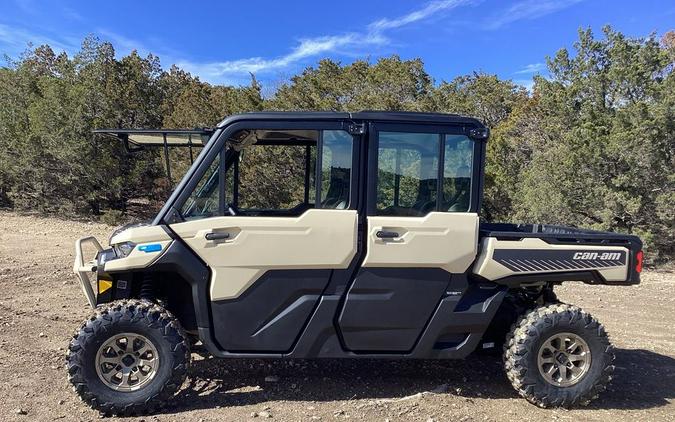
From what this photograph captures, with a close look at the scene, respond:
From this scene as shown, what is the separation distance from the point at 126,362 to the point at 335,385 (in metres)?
1.70

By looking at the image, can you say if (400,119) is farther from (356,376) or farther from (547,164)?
(547,164)

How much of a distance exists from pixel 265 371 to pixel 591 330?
2801mm

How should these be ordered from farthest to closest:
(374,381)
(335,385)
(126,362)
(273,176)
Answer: (273,176)
(374,381)
(335,385)
(126,362)

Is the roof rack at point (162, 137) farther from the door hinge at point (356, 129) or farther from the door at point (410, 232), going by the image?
the door at point (410, 232)

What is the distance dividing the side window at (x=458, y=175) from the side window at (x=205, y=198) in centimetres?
175

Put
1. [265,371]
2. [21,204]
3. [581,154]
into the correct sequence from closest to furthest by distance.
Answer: [265,371] → [581,154] → [21,204]

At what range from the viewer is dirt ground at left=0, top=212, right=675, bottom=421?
4.00m

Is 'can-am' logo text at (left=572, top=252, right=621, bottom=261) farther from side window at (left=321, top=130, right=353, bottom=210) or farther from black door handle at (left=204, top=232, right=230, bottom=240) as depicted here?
black door handle at (left=204, top=232, right=230, bottom=240)

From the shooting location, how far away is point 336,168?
161 inches

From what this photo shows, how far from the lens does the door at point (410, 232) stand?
13.3 feet

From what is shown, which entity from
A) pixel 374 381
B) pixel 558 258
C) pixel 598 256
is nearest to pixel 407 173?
pixel 558 258

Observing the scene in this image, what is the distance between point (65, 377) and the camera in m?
4.59

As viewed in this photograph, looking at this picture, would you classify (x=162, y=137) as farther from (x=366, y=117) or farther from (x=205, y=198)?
(x=366, y=117)

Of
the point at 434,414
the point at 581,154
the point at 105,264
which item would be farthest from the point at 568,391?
the point at 581,154
